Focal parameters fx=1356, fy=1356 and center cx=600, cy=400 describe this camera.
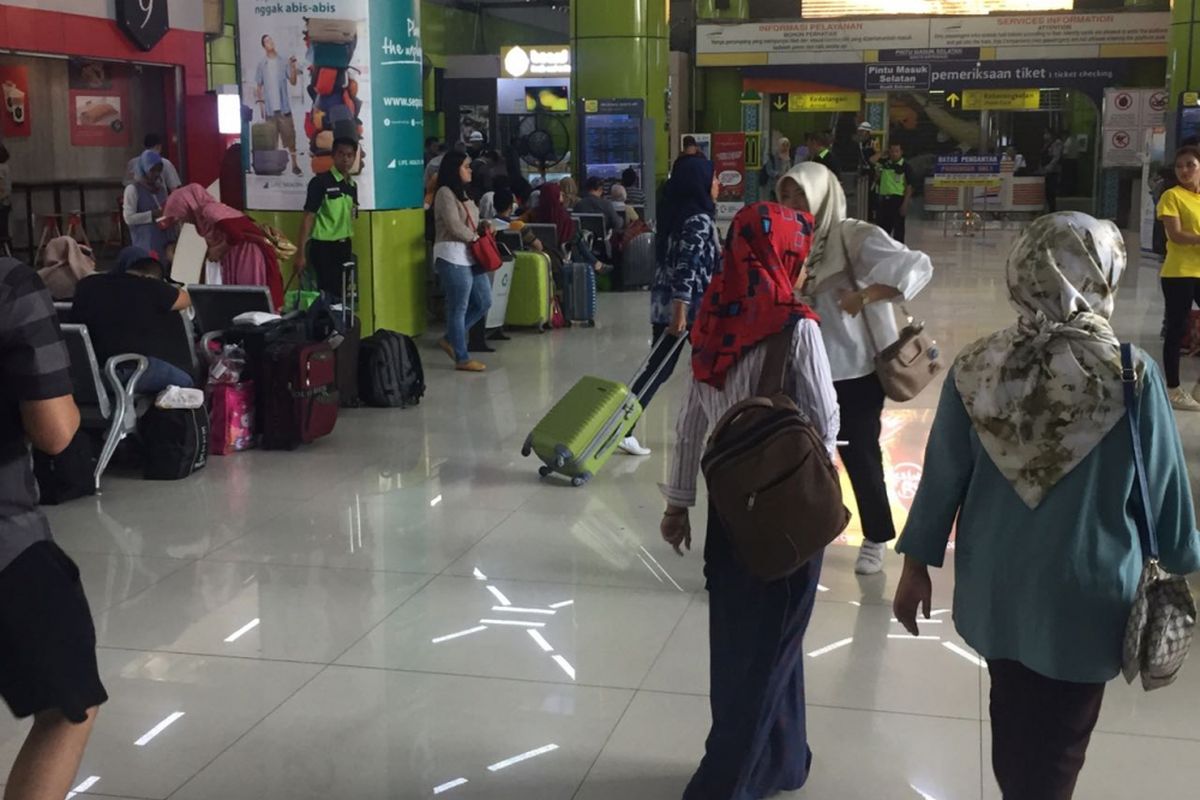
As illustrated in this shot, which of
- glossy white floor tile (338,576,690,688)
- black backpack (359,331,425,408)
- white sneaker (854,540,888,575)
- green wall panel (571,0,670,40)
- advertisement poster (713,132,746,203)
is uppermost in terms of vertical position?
green wall panel (571,0,670,40)

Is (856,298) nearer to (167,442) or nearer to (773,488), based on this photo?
(773,488)

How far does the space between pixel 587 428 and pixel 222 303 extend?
2.62 metres

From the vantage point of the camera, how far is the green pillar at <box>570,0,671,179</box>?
1742 centimetres

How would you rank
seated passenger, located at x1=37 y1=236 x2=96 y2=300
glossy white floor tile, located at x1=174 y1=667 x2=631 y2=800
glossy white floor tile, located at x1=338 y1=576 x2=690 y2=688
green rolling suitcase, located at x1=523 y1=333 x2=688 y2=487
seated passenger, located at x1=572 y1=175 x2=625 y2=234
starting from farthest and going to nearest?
seated passenger, located at x1=572 y1=175 x2=625 y2=234
seated passenger, located at x1=37 y1=236 x2=96 y2=300
green rolling suitcase, located at x1=523 y1=333 x2=688 y2=487
glossy white floor tile, located at x1=338 y1=576 x2=690 y2=688
glossy white floor tile, located at x1=174 y1=667 x2=631 y2=800

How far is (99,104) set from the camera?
64.9 feet

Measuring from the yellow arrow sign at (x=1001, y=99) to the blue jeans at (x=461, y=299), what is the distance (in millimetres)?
19973

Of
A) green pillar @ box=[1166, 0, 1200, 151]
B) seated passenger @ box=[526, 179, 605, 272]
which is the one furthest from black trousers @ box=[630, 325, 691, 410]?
green pillar @ box=[1166, 0, 1200, 151]

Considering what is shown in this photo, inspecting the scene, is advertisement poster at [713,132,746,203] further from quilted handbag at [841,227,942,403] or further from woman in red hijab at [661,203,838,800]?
woman in red hijab at [661,203,838,800]

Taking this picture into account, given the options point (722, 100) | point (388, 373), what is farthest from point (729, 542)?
point (722, 100)

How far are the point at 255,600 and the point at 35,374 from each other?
8.42ft

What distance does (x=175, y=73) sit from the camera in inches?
774

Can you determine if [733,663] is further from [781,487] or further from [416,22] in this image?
[416,22]

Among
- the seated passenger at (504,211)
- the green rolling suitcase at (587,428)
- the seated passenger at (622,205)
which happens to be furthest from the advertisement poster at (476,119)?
the green rolling suitcase at (587,428)

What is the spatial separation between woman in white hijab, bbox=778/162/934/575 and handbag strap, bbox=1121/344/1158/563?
90.4 inches
